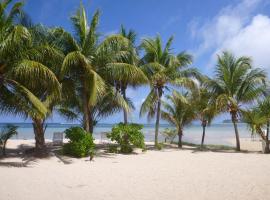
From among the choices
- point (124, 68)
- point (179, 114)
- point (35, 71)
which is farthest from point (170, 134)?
point (35, 71)

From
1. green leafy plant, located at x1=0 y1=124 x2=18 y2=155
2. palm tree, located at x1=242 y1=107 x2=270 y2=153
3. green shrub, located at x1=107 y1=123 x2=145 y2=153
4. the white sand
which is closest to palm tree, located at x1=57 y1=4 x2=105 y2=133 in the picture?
green shrub, located at x1=107 y1=123 x2=145 y2=153

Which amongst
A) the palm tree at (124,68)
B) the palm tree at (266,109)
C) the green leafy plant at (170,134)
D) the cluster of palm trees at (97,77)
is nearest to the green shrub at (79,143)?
the cluster of palm trees at (97,77)

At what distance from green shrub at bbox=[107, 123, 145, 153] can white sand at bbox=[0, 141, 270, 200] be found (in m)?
3.72

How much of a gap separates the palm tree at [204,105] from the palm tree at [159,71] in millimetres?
→ 1364

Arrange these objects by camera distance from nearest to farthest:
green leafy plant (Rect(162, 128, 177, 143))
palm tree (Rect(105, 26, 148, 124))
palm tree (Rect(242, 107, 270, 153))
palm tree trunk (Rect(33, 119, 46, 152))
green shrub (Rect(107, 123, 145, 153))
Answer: palm tree trunk (Rect(33, 119, 46, 152)) < palm tree (Rect(105, 26, 148, 124)) < green shrub (Rect(107, 123, 145, 153)) < palm tree (Rect(242, 107, 270, 153)) < green leafy plant (Rect(162, 128, 177, 143))

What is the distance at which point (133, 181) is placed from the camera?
7.99m

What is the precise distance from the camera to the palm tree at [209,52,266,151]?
55.5ft

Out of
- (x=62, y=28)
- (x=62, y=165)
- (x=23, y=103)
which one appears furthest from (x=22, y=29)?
(x=62, y=165)

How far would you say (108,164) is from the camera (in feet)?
36.9

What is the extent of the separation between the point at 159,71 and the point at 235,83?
450 cm

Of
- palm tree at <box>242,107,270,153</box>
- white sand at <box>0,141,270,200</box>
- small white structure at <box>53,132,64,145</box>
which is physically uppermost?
palm tree at <box>242,107,270,153</box>

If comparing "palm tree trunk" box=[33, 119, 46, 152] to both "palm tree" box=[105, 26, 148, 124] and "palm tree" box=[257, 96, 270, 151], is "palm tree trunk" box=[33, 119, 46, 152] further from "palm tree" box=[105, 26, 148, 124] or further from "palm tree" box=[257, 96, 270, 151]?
"palm tree" box=[257, 96, 270, 151]

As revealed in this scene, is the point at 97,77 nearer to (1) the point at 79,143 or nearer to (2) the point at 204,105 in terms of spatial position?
(1) the point at 79,143

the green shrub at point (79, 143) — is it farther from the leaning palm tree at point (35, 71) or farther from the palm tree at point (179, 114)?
the palm tree at point (179, 114)
